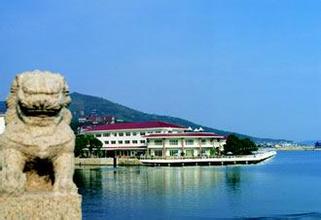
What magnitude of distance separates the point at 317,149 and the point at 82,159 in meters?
125

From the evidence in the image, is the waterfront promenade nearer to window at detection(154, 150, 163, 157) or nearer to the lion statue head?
window at detection(154, 150, 163, 157)

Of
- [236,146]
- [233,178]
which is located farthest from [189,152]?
[233,178]

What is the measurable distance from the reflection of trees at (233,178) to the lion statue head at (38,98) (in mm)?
29152

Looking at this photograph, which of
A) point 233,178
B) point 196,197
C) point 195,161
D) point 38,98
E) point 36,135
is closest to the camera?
point 38,98

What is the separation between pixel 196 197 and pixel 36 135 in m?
25.0

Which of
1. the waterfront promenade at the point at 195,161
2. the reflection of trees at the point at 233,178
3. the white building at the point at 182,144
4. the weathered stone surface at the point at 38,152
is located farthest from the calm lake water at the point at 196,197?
the weathered stone surface at the point at 38,152

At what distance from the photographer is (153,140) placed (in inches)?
2247

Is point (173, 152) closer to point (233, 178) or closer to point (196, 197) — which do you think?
point (233, 178)

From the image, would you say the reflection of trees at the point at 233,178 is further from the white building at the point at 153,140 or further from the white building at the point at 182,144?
the white building at the point at 153,140

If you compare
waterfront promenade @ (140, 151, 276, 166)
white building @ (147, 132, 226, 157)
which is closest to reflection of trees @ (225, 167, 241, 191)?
waterfront promenade @ (140, 151, 276, 166)

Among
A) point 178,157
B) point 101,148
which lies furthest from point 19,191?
point 101,148

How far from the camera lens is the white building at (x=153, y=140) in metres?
56.2

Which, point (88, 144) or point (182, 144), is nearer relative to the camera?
point (182, 144)

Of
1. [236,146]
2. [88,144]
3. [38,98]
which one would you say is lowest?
[38,98]
